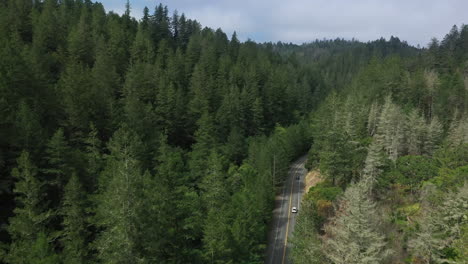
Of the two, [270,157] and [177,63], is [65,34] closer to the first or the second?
[177,63]

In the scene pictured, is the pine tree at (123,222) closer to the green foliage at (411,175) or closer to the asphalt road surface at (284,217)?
the asphalt road surface at (284,217)

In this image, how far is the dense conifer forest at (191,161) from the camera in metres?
20.2

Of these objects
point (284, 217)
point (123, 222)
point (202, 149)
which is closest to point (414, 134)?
point (284, 217)

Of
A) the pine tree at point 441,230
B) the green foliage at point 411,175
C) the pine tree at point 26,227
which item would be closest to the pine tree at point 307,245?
the pine tree at point 441,230

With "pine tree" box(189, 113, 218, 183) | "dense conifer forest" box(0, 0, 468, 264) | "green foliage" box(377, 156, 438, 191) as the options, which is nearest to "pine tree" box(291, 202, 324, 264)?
"dense conifer forest" box(0, 0, 468, 264)

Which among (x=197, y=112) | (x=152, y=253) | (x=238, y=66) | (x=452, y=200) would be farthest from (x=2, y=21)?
(x=452, y=200)

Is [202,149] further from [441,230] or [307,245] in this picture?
[441,230]

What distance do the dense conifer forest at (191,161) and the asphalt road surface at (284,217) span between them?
9.23 ft

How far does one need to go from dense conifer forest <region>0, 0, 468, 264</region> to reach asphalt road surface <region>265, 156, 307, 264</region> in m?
2.81

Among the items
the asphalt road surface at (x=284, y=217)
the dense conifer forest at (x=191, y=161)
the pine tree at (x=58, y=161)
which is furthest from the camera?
the asphalt road surface at (x=284, y=217)

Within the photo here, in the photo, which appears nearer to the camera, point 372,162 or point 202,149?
point 372,162

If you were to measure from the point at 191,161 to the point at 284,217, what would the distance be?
1529 cm

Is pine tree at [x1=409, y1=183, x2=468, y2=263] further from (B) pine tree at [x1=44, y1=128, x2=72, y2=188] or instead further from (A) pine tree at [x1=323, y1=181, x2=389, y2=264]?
(B) pine tree at [x1=44, y1=128, x2=72, y2=188]

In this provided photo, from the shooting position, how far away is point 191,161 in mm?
42344
